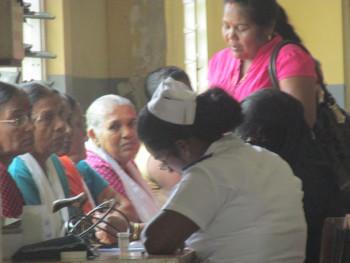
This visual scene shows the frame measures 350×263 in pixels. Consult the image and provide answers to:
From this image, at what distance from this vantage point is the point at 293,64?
3.71 metres

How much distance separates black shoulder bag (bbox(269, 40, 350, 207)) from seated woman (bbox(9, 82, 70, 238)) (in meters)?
0.84

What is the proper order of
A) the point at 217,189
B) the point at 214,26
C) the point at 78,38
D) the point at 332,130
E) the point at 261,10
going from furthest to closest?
the point at 214,26
the point at 78,38
the point at 261,10
the point at 332,130
the point at 217,189

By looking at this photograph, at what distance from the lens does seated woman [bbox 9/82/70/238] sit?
3039mm

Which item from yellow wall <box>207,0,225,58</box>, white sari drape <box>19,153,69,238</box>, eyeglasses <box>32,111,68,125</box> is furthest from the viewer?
yellow wall <box>207,0,225,58</box>

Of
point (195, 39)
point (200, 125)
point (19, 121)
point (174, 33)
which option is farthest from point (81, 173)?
point (195, 39)

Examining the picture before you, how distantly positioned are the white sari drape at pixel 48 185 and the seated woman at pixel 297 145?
612mm

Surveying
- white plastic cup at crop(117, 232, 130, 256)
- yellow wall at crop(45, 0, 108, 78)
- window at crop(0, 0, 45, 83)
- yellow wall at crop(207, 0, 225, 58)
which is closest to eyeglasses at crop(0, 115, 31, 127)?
white plastic cup at crop(117, 232, 130, 256)

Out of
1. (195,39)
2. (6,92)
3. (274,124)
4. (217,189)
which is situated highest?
(195,39)

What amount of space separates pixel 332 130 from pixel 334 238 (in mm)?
744

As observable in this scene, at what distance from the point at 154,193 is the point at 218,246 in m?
1.41

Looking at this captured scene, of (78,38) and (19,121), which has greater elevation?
(78,38)

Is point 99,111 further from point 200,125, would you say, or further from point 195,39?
point 195,39

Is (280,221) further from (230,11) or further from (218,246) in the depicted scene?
(230,11)

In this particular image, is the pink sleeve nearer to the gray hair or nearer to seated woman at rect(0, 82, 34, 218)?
the gray hair
